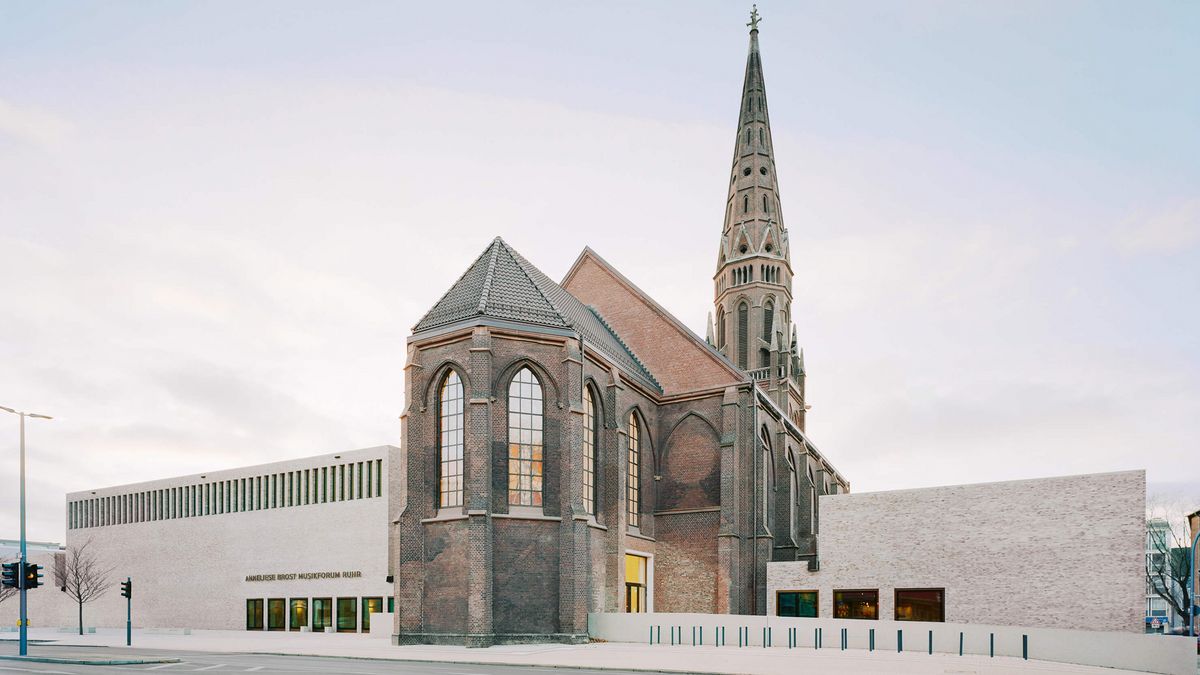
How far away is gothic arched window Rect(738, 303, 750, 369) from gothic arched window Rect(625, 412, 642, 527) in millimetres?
41545

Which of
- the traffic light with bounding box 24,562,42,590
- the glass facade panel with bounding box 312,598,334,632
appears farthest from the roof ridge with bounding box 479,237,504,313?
the glass facade panel with bounding box 312,598,334,632

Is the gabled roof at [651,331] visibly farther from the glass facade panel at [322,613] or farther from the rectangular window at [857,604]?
the glass facade panel at [322,613]

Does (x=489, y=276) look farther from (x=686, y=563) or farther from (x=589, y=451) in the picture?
(x=686, y=563)

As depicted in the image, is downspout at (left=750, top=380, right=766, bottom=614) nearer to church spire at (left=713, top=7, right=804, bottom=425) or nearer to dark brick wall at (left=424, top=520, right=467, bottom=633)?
dark brick wall at (left=424, top=520, right=467, bottom=633)

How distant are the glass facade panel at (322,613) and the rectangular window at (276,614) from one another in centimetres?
265

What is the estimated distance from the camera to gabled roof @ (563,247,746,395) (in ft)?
151

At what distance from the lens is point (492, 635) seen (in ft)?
107

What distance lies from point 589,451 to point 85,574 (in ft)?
161

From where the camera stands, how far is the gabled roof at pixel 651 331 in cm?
4616

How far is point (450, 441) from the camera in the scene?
117ft

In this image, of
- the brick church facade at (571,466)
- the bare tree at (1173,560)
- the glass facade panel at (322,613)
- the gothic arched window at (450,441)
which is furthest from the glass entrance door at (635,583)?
the bare tree at (1173,560)

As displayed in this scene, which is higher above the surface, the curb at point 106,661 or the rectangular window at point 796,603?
the curb at point 106,661

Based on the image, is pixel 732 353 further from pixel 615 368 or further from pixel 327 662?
pixel 327 662

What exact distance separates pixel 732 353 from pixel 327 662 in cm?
6237
